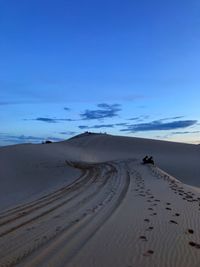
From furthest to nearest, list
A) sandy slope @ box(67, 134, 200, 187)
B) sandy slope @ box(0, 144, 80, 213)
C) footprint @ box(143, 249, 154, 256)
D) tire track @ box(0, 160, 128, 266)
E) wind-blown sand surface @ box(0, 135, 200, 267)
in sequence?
sandy slope @ box(67, 134, 200, 187) < sandy slope @ box(0, 144, 80, 213) < tire track @ box(0, 160, 128, 266) < footprint @ box(143, 249, 154, 256) < wind-blown sand surface @ box(0, 135, 200, 267)

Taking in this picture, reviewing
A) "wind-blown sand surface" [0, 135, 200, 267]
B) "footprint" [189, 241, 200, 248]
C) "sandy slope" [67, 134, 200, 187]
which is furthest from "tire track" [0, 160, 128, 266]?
"sandy slope" [67, 134, 200, 187]

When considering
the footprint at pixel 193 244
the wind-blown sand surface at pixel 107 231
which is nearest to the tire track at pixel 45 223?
the wind-blown sand surface at pixel 107 231

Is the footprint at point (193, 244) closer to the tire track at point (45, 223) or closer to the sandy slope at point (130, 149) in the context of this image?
the tire track at point (45, 223)

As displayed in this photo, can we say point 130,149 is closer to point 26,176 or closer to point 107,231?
point 26,176

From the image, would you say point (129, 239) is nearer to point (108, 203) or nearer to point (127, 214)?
point (127, 214)

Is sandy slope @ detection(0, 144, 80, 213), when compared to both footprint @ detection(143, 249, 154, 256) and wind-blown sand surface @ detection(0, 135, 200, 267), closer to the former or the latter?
wind-blown sand surface @ detection(0, 135, 200, 267)

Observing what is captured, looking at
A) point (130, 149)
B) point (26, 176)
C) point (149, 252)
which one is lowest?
point (149, 252)

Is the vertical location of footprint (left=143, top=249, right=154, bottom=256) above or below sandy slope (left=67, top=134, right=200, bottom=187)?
below

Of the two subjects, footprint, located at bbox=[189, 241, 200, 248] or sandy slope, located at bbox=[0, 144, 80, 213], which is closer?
Answer: footprint, located at bbox=[189, 241, 200, 248]

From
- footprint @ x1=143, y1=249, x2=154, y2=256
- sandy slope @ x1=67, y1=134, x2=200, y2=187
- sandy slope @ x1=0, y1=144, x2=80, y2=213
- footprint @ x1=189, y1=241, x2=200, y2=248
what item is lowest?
footprint @ x1=143, y1=249, x2=154, y2=256

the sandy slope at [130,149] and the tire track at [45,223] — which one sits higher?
the sandy slope at [130,149]

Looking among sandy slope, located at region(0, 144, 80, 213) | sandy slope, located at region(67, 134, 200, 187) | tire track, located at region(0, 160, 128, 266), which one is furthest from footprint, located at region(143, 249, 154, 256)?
sandy slope, located at region(67, 134, 200, 187)

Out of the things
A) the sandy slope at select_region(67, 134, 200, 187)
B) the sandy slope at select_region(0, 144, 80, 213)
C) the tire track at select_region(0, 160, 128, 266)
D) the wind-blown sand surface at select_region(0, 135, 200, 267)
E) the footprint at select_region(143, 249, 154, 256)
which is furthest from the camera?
the sandy slope at select_region(67, 134, 200, 187)

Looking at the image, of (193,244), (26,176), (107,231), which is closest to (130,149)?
(26,176)
